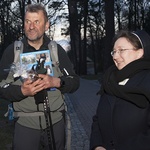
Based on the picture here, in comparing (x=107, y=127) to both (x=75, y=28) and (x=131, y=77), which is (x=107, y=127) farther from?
(x=75, y=28)

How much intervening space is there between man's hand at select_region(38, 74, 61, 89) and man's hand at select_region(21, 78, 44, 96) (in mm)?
32

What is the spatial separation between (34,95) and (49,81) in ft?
0.68

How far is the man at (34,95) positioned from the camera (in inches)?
121

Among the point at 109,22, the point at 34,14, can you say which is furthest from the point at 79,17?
the point at 34,14

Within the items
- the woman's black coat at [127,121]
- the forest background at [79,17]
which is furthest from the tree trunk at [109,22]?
the woman's black coat at [127,121]

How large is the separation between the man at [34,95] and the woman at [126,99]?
18.3 inches

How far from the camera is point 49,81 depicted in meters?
Answer: 2.89

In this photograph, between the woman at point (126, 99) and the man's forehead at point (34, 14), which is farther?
the man's forehead at point (34, 14)

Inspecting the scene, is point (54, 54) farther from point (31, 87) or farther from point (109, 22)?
point (109, 22)

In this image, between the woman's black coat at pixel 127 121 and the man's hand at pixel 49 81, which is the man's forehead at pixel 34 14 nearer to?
the man's hand at pixel 49 81

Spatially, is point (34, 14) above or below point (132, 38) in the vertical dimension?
above

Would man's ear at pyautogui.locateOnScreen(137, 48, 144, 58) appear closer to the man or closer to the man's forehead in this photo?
the man

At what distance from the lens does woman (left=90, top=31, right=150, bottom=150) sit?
8.08 feet

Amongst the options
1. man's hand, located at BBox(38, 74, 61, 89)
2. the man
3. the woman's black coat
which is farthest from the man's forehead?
the woman's black coat
